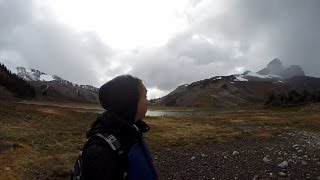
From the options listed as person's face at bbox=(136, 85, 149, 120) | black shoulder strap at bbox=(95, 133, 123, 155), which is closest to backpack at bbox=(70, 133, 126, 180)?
black shoulder strap at bbox=(95, 133, 123, 155)

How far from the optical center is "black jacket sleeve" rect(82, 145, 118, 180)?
449 centimetres

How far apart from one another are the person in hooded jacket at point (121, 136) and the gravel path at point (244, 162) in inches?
599

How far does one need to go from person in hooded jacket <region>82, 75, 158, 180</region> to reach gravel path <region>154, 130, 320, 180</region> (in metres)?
15.2

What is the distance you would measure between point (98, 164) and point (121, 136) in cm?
51

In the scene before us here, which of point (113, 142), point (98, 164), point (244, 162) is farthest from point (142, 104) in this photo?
point (244, 162)

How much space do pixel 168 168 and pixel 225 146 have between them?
9.45 m

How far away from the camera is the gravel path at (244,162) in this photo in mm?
19891

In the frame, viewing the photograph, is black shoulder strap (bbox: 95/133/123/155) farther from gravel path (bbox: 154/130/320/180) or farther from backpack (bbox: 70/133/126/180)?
gravel path (bbox: 154/130/320/180)

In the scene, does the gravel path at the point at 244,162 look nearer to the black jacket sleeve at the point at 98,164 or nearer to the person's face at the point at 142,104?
the person's face at the point at 142,104

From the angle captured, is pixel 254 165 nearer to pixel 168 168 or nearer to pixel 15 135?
pixel 168 168

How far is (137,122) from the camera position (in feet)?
17.3

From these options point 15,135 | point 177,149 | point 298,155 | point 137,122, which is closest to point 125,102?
point 137,122

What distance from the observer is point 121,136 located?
489 centimetres

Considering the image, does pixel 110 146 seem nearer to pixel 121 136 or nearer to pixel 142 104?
pixel 121 136
